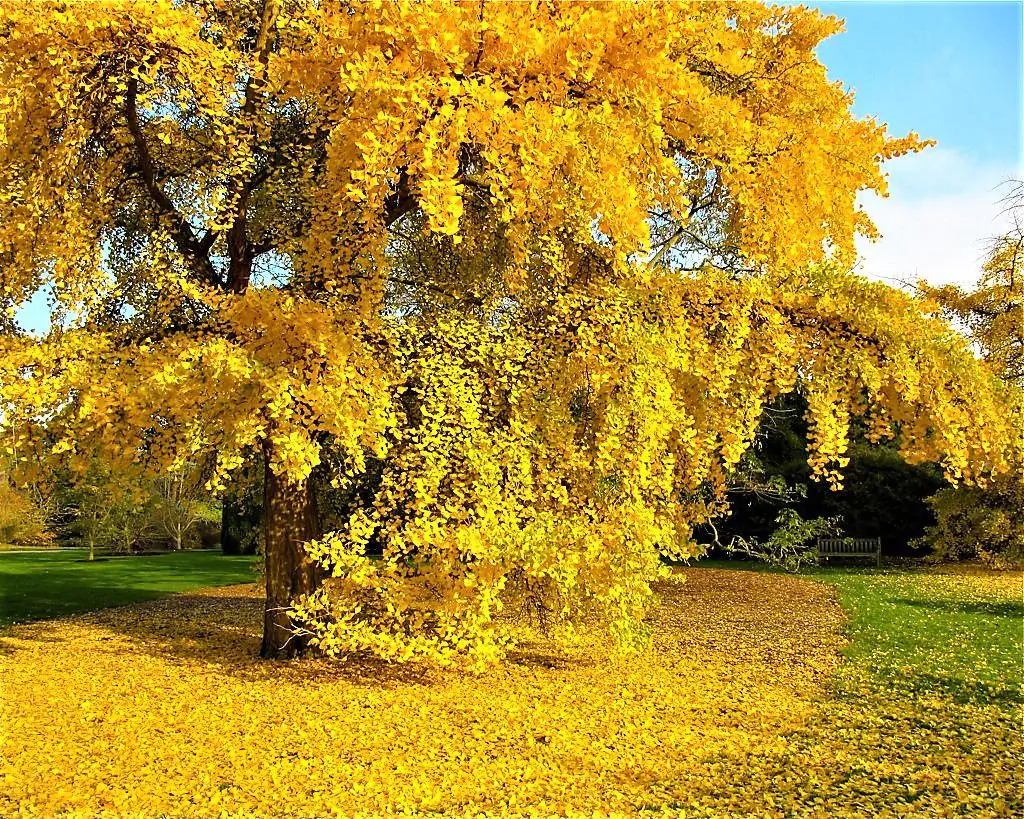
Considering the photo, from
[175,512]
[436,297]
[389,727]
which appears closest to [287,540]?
[389,727]

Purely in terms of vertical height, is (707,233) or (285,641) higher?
(707,233)

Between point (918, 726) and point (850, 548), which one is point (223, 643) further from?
point (850, 548)

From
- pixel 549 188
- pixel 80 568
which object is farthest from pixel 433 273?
pixel 80 568

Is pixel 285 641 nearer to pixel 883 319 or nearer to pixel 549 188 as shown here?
pixel 549 188

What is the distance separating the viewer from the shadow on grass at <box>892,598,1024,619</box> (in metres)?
13.1

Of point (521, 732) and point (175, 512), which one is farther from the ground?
point (175, 512)

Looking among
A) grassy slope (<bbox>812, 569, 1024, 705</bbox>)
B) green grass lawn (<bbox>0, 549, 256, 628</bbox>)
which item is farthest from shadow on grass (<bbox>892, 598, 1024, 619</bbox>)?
green grass lawn (<bbox>0, 549, 256, 628</bbox>)

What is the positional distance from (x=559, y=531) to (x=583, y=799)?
93.5 inches

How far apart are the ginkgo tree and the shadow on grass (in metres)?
6.11

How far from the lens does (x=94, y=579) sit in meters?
20.2

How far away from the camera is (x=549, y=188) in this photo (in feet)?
23.0

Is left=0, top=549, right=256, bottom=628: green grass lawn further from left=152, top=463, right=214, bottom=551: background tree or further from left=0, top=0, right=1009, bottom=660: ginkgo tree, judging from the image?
left=0, top=0, right=1009, bottom=660: ginkgo tree

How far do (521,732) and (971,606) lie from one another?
11.1m

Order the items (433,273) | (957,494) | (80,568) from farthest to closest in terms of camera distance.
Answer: (80,568) → (957,494) → (433,273)
